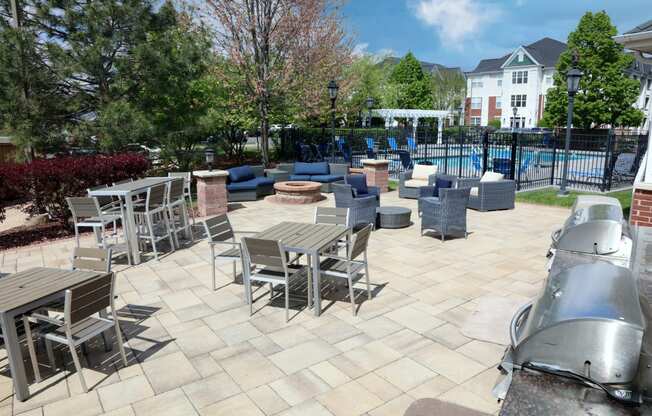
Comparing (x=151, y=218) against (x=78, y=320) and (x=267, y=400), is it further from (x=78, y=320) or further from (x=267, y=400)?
(x=267, y=400)

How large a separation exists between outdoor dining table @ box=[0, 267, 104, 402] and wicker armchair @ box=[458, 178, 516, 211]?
309 inches

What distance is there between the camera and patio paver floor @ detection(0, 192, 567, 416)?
3.27m

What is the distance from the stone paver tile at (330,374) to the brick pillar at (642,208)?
4982mm

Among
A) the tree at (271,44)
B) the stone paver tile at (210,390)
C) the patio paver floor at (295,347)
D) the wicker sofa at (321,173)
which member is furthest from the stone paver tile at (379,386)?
the tree at (271,44)

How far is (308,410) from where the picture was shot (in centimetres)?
314

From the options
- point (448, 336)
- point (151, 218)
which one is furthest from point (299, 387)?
point (151, 218)

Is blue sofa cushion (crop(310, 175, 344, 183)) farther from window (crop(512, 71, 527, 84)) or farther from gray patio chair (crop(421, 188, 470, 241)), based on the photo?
window (crop(512, 71, 527, 84))

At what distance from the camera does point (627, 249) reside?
3727 mm

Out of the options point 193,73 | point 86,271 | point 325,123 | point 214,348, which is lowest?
point 214,348

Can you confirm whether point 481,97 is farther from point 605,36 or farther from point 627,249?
point 627,249

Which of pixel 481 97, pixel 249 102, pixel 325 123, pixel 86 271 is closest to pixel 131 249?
pixel 86 271

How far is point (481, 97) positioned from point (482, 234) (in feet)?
163

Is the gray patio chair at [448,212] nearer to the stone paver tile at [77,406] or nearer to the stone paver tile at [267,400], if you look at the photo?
the stone paver tile at [267,400]

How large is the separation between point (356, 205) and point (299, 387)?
4.65m
